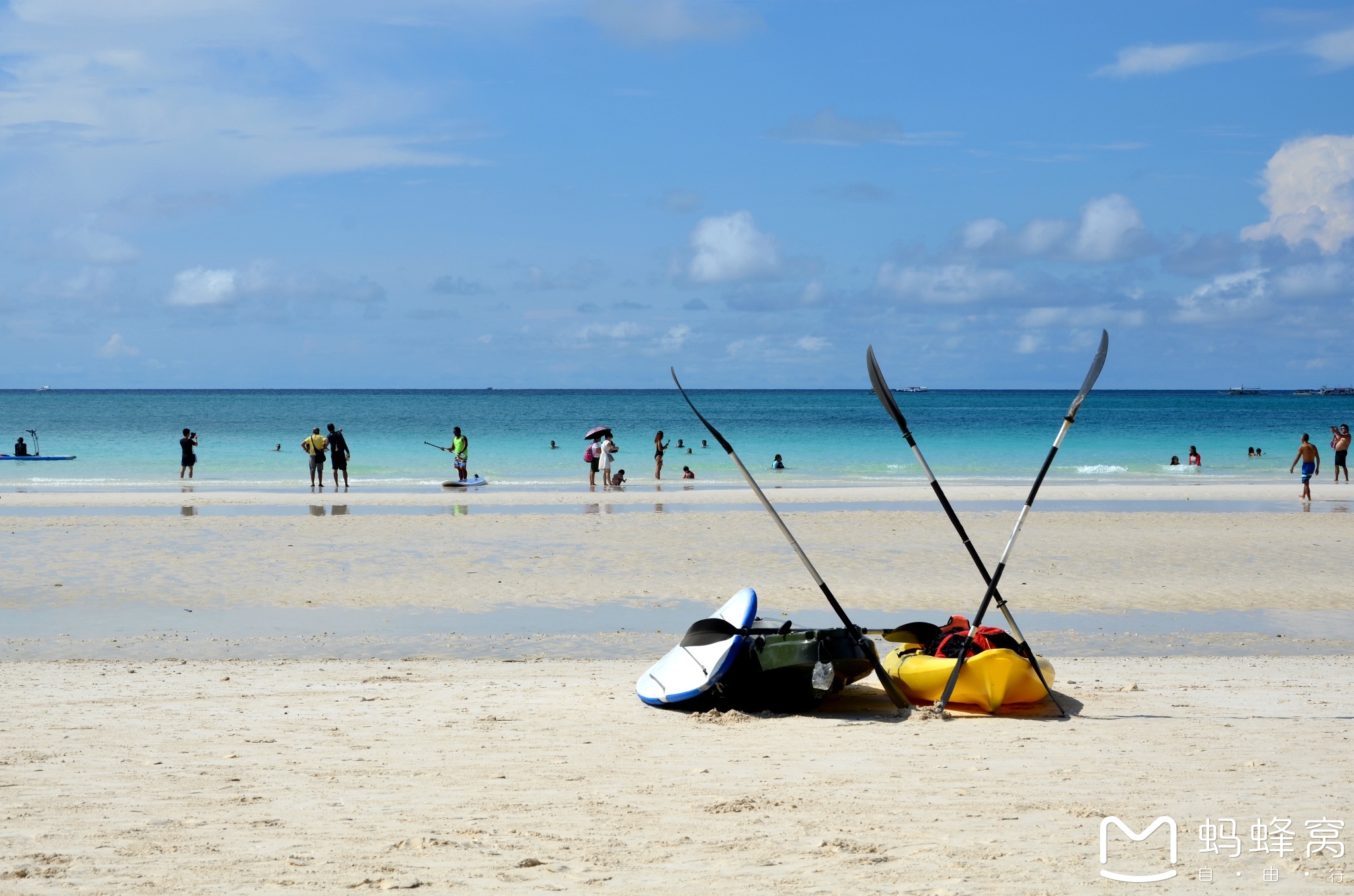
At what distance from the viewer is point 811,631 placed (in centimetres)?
860

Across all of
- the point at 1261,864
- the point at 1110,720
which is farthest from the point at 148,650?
the point at 1261,864

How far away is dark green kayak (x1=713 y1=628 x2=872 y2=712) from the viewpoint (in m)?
8.50

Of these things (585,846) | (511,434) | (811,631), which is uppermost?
(511,434)

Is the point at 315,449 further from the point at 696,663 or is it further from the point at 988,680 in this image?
the point at 988,680

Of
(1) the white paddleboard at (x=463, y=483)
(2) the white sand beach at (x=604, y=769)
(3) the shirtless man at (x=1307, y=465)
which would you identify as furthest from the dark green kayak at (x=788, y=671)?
(1) the white paddleboard at (x=463, y=483)

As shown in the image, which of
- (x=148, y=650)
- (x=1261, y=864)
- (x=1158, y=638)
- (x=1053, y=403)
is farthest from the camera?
(x=1053, y=403)

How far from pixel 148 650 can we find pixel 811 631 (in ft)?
21.8

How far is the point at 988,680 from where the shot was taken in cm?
845

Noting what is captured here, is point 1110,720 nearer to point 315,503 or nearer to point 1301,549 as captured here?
point 1301,549

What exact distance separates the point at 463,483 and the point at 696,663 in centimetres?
2305

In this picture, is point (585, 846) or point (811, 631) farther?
point (811, 631)

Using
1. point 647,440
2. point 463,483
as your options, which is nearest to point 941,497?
point 463,483

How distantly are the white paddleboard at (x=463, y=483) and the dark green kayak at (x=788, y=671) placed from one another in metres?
22.9

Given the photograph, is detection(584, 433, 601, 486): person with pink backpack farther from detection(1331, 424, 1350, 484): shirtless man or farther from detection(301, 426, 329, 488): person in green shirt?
detection(1331, 424, 1350, 484): shirtless man
